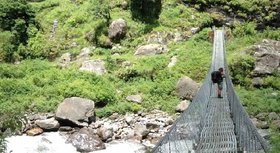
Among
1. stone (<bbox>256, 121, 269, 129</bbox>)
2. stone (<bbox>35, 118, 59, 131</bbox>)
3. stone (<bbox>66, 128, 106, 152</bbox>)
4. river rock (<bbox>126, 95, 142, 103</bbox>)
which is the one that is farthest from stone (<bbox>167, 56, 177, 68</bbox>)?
stone (<bbox>35, 118, 59, 131</bbox>)

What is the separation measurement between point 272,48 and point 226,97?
6.32 meters

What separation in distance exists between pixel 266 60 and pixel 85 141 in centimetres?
794

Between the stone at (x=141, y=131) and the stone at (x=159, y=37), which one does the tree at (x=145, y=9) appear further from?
the stone at (x=141, y=131)

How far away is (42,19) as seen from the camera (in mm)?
21984

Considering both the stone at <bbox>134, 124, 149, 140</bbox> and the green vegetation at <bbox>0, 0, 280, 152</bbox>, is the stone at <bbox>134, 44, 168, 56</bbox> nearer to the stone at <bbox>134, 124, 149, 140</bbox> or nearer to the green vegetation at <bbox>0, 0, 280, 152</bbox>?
the green vegetation at <bbox>0, 0, 280, 152</bbox>

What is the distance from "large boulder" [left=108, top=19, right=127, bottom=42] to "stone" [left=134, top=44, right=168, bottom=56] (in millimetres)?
1133

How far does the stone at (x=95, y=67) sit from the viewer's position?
17422 millimetres

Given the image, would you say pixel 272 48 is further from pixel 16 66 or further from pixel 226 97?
pixel 16 66

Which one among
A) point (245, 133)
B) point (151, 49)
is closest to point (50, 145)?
point (245, 133)

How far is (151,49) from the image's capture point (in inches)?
742

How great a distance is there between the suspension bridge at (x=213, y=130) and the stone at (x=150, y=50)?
667cm

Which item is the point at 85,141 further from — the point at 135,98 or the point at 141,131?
the point at 135,98

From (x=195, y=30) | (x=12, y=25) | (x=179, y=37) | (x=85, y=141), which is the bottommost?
(x=85, y=141)

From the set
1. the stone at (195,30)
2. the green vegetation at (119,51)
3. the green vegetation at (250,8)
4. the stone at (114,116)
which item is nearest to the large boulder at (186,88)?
the green vegetation at (119,51)
